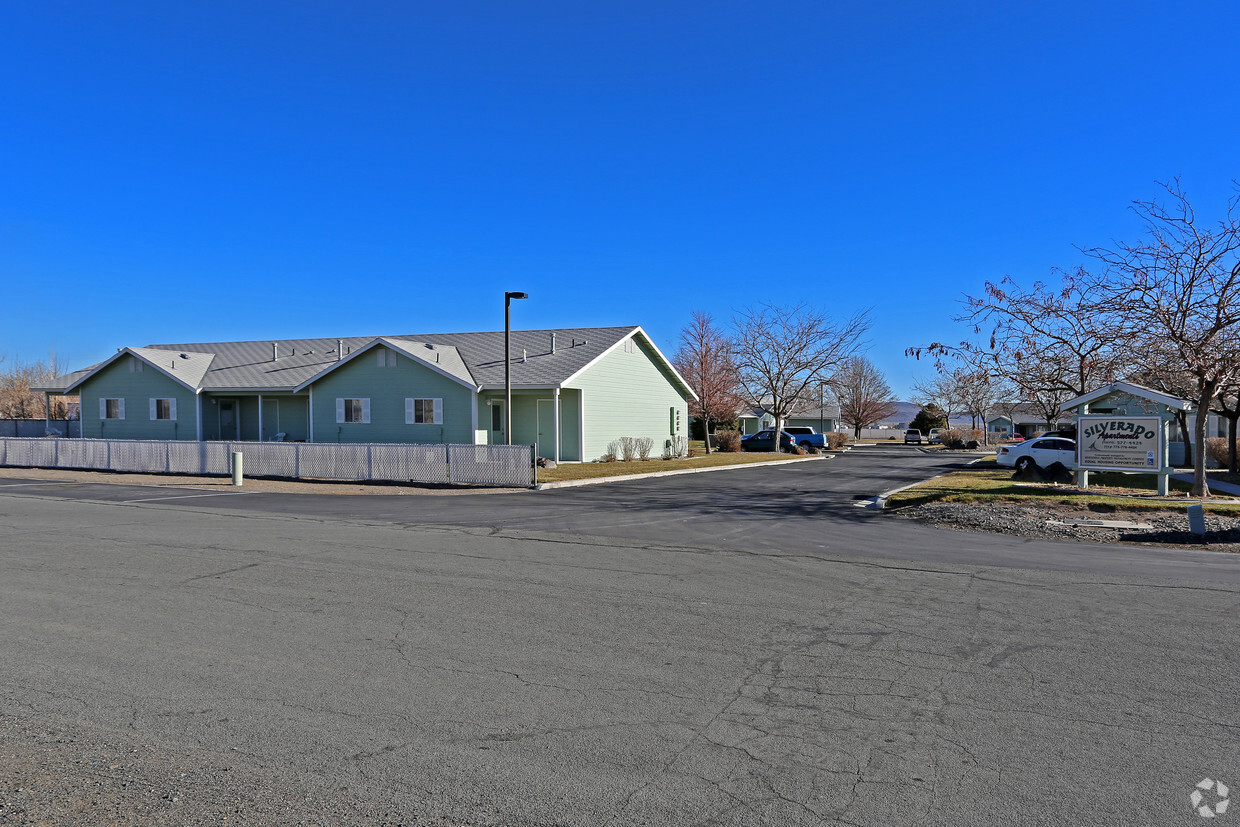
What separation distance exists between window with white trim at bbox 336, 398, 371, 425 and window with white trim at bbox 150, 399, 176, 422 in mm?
9724

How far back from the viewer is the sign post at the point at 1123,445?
2006cm

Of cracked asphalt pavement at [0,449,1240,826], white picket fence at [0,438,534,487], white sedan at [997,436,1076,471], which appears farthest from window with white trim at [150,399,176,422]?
white sedan at [997,436,1076,471]

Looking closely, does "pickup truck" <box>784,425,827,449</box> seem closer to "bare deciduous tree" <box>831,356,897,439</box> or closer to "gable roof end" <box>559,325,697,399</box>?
"gable roof end" <box>559,325,697,399</box>

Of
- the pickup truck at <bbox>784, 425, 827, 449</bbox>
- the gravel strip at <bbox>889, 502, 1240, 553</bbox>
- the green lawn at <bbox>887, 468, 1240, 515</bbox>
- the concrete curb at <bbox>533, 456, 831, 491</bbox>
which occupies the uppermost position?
the pickup truck at <bbox>784, 425, 827, 449</bbox>

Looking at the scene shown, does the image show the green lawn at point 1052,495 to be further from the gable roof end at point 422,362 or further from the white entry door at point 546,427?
the gable roof end at point 422,362

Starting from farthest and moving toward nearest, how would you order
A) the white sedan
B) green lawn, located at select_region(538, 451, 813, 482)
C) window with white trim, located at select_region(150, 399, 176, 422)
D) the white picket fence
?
window with white trim, located at select_region(150, 399, 176, 422) < the white sedan < green lawn, located at select_region(538, 451, 813, 482) < the white picket fence

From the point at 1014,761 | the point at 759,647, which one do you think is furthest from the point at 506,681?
the point at 1014,761

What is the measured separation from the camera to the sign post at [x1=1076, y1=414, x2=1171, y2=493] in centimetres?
2006

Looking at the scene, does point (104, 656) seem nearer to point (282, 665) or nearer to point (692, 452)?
point (282, 665)

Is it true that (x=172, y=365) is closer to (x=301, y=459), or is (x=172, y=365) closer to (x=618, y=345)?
(x=301, y=459)

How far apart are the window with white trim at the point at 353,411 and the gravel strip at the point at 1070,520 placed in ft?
73.6

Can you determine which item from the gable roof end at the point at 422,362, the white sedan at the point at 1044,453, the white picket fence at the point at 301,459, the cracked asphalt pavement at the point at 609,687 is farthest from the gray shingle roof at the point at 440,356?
the cracked asphalt pavement at the point at 609,687

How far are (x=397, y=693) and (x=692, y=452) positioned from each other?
4041cm

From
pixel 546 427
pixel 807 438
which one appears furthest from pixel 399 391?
pixel 807 438
